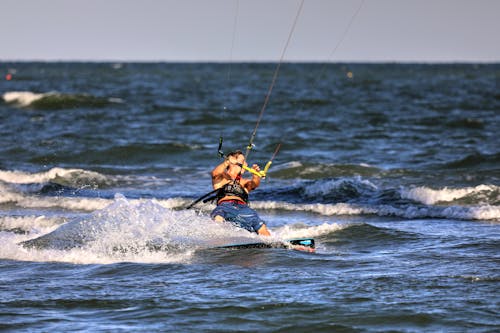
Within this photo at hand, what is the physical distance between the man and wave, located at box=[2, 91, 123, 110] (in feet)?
101

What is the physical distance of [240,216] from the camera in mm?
11734

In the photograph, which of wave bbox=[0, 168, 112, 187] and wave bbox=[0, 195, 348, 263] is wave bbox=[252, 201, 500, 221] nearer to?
wave bbox=[0, 195, 348, 263]

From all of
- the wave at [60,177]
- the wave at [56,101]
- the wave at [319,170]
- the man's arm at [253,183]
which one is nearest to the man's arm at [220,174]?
the man's arm at [253,183]

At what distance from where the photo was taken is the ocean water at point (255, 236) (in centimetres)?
801

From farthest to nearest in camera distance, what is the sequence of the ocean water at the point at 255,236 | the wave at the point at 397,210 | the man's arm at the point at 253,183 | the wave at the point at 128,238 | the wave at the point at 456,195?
the wave at the point at 456,195, the wave at the point at 397,210, the man's arm at the point at 253,183, the wave at the point at 128,238, the ocean water at the point at 255,236

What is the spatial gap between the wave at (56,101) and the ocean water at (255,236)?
385 inches

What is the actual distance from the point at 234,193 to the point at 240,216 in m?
0.48

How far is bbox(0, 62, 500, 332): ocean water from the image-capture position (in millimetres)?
8008

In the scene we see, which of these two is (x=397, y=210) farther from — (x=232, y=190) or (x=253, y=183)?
(x=232, y=190)

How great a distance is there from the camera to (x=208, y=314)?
313 inches

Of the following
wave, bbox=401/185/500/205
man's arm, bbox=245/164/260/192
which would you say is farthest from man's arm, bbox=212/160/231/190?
wave, bbox=401/185/500/205

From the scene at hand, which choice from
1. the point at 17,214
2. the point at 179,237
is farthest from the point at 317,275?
the point at 17,214

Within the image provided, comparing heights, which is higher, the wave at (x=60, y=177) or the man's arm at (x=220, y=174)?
the wave at (x=60, y=177)

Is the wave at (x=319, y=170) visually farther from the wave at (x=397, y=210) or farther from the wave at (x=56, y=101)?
the wave at (x=56, y=101)
